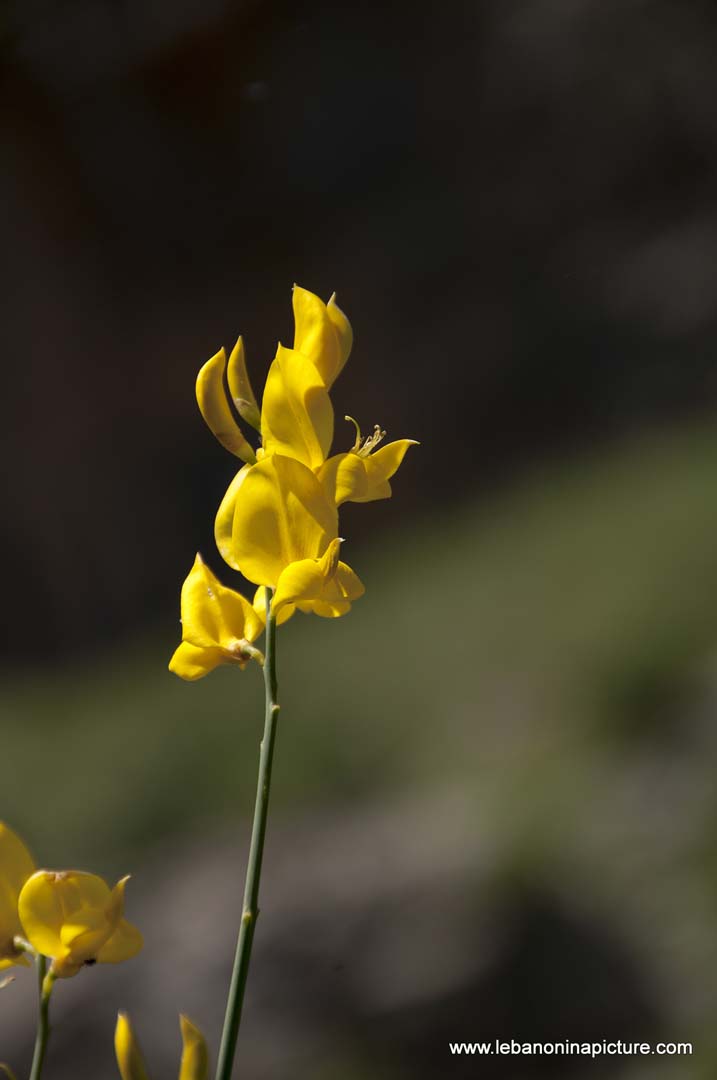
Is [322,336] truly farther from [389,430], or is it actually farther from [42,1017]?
[389,430]

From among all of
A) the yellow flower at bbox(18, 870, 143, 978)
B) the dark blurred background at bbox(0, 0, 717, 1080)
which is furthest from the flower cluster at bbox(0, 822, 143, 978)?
the dark blurred background at bbox(0, 0, 717, 1080)

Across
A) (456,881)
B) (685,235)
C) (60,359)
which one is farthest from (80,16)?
(456,881)

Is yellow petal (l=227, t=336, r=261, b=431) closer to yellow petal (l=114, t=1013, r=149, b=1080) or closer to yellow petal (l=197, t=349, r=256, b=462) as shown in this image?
yellow petal (l=197, t=349, r=256, b=462)

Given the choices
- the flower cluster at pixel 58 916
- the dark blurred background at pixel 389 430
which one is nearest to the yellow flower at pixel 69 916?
the flower cluster at pixel 58 916

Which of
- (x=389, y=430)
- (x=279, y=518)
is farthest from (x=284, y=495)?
(x=389, y=430)

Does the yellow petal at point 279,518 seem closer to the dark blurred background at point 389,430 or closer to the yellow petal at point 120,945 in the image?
the yellow petal at point 120,945

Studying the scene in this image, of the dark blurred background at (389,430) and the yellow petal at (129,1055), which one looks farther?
the dark blurred background at (389,430)
